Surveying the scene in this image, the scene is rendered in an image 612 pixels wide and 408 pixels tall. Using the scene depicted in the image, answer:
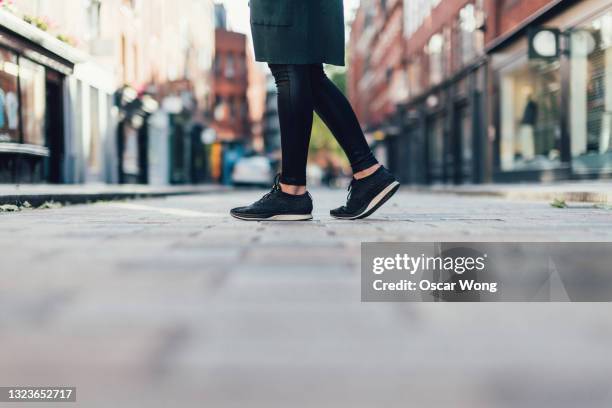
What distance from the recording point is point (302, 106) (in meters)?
3.68

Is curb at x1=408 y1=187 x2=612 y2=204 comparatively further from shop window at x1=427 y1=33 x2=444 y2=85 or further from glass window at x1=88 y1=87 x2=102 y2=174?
shop window at x1=427 y1=33 x2=444 y2=85

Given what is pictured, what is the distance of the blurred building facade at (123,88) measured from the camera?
15.2 m

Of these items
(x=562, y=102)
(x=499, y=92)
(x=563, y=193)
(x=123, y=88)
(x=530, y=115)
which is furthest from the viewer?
(x=123, y=88)

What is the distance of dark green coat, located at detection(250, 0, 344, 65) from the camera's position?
3682 mm

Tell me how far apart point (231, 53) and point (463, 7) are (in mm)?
32558

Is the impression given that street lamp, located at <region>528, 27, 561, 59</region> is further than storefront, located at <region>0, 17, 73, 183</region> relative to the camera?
Yes

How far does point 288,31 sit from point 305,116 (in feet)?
1.54

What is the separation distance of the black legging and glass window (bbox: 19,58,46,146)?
10.4m

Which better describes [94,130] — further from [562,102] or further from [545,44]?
[562,102]

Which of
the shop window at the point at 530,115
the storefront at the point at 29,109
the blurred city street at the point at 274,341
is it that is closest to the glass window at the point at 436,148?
the shop window at the point at 530,115

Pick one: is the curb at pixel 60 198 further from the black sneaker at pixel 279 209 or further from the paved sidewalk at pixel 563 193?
the paved sidewalk at pixel 563 193

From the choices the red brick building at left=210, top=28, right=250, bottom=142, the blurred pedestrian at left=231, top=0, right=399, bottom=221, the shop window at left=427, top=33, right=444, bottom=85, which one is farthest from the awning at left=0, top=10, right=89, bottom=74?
the red brick building at left=210, top=28, right=250, bottom=142

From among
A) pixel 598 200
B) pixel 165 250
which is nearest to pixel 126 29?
pixel 598 200

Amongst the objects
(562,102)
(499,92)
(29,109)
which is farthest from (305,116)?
(499,92)
